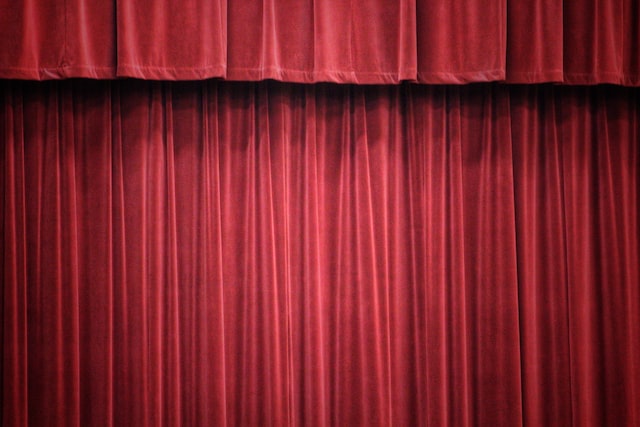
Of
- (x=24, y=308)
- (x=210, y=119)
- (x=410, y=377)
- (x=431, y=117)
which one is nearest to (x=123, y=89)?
(x=210, y=119)

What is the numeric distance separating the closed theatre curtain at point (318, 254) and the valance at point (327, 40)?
0.28 metres

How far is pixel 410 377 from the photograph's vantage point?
3.13 meters

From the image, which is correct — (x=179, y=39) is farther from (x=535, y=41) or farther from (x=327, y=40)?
(x=535, y=41)

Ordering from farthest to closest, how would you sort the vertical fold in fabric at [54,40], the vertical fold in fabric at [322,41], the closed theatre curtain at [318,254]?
the closed theatre curtain at [318,254] → the vertical fold in fabric at [322,41] → the vertical fold in fabric at [54,40]

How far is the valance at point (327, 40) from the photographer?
2693mm


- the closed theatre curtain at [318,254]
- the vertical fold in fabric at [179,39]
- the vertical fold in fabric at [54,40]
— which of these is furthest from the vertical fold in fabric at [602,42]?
the vertical fold in fabric at [54,40]

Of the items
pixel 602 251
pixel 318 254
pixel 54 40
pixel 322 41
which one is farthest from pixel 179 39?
pixel 602 251

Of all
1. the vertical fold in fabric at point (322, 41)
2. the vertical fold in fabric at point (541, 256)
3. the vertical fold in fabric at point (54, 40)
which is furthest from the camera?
the vertical fold in fabric at point (541, 256)

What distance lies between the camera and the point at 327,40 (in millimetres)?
2820

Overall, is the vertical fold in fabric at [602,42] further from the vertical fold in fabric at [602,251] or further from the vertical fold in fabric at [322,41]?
the vertical fold in fabric at [322,41]

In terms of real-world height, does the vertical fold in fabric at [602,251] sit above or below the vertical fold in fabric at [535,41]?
below

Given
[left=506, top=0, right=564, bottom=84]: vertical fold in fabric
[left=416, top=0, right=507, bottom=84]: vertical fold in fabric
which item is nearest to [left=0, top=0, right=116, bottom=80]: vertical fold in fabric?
[left=416, top=0, right=507, bottom=84]: vertical fold in fabric

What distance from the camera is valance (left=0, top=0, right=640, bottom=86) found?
8.84 feet

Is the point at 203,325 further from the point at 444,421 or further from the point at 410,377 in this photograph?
the point at 444,421
